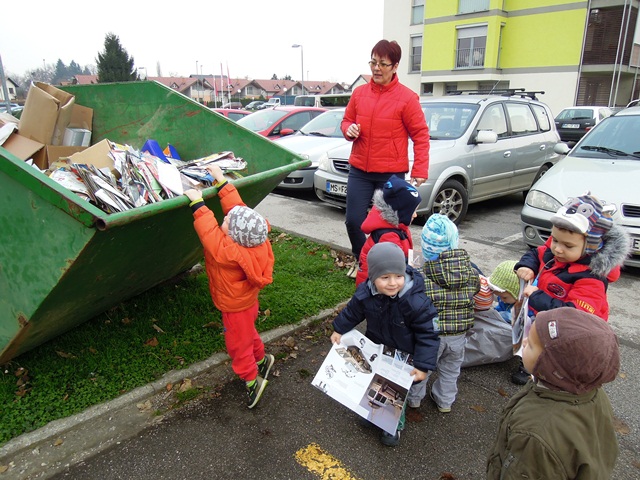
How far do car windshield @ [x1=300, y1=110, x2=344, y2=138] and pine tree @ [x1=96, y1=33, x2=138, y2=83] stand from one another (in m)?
45.0

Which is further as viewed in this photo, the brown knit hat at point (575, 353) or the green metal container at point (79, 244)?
the green metal container at point (79, 244)

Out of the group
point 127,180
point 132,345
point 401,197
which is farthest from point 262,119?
point 127,180

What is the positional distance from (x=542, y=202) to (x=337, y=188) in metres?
2.79

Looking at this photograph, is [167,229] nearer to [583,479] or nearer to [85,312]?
[85,312]

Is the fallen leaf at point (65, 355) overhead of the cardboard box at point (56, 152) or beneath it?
beneath

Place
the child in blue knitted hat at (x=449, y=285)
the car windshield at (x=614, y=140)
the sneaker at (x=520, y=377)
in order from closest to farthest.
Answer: the child in blue knitted hat at (x=449, y=285) < the sneaker at (x=520, y=377) < the car windshield at (x=614, y=140)

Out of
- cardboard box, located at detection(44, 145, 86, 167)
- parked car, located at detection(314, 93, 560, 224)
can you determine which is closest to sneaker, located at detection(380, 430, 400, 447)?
cardboard box, located at detection(44, 145, 86, 167)

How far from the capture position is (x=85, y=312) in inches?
115

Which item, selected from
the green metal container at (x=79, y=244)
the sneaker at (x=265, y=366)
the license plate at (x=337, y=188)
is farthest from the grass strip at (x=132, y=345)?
the license plate at (x=337, y=188)

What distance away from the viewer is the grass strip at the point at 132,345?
2.79 meters

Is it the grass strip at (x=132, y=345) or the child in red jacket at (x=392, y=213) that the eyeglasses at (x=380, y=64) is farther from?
the grass strip at (x=132, y=345)

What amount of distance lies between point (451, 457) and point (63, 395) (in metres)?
2.34

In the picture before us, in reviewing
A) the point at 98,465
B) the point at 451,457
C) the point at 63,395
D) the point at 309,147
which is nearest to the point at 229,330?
the point at 98,465

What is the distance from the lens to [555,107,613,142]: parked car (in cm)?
1719
